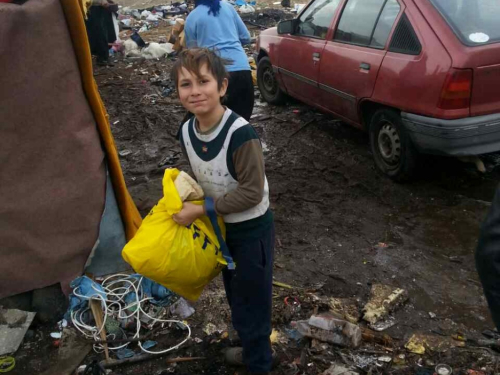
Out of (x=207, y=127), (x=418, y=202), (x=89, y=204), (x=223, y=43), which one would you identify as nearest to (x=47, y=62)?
(x=89, y=204)

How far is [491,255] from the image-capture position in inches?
55.6

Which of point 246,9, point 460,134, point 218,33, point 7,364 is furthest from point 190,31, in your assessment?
point 246,9

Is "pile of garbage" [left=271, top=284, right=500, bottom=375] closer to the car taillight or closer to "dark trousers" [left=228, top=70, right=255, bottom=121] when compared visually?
the car taillight

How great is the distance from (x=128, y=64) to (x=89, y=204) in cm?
884

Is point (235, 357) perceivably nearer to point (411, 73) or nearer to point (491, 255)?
point (491, 255)

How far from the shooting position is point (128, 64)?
11.3 m

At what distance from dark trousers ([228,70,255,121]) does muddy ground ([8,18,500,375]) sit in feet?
3.09

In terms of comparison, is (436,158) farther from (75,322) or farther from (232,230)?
(75,322)

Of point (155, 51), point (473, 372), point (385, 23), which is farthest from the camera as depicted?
point (155, 51)

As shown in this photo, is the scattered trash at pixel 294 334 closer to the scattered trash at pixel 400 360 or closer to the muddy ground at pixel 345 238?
the muddy ground at pixel 345 238

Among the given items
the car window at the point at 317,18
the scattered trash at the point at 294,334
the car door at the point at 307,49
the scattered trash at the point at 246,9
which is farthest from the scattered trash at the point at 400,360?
the scattered trash at the point at 246,9

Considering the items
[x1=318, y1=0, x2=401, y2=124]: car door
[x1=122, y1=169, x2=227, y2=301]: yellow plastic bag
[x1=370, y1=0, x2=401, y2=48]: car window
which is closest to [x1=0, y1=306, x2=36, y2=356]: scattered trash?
[x1=122, y1=169, x2=227, y2=301]: yellow plastic bag

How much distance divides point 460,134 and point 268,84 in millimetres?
3932

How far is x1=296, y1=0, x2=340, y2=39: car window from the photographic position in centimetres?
570
